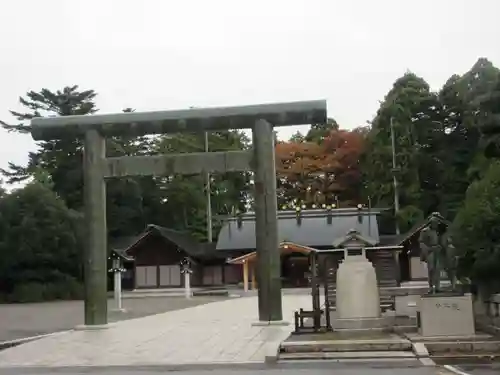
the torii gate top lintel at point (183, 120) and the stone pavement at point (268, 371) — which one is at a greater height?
the torii gate top lintel at point (183, 120)

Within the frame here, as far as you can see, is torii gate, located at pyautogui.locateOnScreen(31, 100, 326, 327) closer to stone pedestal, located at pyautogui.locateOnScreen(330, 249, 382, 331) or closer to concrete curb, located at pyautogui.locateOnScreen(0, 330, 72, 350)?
concrete curb, located at pyautogui.locateOnScreen(0, 330, 72, 350)

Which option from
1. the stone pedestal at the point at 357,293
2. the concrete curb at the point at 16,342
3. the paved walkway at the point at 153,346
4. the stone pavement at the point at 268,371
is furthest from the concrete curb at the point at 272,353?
the concrete curb at the point at 16,342

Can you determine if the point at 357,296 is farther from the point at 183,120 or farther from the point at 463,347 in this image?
the point at 183,120

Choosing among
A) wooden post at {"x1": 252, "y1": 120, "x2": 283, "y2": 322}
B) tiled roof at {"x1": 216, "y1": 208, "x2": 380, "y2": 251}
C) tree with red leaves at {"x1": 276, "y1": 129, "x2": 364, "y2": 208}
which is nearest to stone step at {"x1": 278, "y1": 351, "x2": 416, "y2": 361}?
wooden post at {"x1": 252, "y1": 120, "x2": 283, "y2": 322}

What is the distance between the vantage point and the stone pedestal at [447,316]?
11.9m

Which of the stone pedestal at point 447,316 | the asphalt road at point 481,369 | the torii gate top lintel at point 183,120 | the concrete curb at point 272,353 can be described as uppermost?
the torii gate top lintel at point 183,120

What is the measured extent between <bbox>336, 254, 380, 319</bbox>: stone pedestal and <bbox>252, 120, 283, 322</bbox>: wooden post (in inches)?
84.4

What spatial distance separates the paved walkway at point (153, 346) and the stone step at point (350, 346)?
1.42 ft

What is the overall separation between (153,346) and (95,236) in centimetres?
481

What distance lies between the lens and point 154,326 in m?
17.5

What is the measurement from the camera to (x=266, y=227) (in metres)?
16.2

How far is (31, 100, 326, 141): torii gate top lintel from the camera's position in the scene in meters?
16.3

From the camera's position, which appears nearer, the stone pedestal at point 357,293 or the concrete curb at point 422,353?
the concrete curb at point 422,353

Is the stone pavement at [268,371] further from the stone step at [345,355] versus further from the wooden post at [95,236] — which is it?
the wooden post at [95,236]
